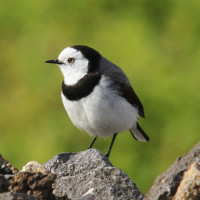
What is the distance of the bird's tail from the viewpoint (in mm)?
6742

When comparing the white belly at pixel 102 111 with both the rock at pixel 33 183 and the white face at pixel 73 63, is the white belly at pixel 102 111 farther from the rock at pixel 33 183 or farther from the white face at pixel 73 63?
the rock at pixel 33 183

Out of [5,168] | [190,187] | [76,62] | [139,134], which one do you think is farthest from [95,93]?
[190,187]

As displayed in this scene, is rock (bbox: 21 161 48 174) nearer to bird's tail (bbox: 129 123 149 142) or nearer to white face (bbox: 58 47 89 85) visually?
white face (bbox: 58 47 89 85)

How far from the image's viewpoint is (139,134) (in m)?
6.79

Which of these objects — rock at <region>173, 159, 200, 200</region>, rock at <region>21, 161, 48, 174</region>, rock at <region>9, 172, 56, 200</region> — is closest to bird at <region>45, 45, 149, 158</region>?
rock at <region>21, 161, 48, 174</region>

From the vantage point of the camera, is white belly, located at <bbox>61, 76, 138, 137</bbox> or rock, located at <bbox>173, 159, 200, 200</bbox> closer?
rock, located at <bbox>173, 159, 200, 200</bbox>

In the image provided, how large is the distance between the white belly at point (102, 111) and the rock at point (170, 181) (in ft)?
7.27

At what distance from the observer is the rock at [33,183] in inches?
126

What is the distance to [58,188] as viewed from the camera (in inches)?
147

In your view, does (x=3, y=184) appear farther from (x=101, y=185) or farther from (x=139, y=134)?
(x=139, y=134)

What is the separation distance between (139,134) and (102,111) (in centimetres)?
124

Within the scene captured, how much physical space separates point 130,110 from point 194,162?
2.77 meters

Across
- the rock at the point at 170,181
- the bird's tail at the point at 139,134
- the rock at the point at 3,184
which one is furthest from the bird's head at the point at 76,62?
the rock at the point at 3,184

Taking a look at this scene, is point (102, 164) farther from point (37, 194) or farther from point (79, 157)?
point (37, 194)
